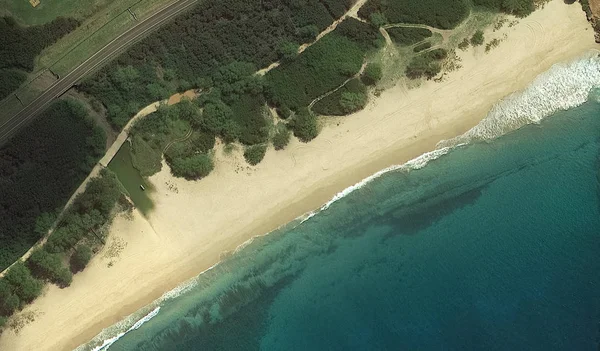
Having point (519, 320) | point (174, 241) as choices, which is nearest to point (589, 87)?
point (519, 320)

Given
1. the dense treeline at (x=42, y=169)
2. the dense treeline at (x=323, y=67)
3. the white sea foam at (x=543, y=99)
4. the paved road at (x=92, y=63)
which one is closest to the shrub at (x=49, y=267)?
the dense treeline at (x=42, y=169)

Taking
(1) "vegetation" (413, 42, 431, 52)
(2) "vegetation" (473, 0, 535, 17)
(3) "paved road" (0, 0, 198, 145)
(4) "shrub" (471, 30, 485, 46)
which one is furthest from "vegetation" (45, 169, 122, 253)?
(2) "vegetation" (473, 0, 535, 17)

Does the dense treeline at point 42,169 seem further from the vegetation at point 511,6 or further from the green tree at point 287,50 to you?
the vegetation at point 511,6

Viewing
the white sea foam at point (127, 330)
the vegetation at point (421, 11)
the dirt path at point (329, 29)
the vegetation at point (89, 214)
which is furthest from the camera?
the dirt path at point (329, 29)

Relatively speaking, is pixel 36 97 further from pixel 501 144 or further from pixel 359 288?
pixel 501 144

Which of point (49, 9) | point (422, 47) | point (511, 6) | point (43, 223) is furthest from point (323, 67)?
point (43, 223)
